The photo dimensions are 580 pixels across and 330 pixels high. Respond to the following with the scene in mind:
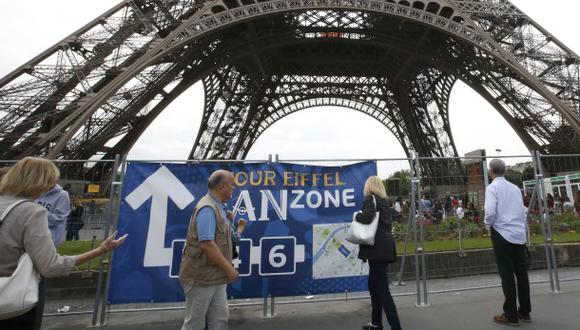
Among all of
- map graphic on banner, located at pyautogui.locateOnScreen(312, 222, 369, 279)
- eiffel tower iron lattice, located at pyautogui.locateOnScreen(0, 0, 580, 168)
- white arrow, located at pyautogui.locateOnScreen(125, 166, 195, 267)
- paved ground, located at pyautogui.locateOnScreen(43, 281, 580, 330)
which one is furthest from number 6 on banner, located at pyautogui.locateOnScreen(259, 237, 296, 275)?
eiffel tower iron lattice, located at pyautogui.locateOnScreen(0, 0, 580, 168)

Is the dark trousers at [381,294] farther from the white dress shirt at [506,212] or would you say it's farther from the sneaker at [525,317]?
Result: the sneaker at [525,317]

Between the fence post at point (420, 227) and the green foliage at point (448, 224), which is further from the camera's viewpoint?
the green foliage at point (448, 224)

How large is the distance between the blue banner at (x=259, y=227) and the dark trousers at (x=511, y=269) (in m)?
1.56

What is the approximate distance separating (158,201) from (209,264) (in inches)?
73.8

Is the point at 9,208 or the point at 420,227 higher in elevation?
the point at 9,208

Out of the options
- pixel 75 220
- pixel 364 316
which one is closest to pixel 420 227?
pixel 364 316

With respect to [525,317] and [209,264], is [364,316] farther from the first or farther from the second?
[209,264]

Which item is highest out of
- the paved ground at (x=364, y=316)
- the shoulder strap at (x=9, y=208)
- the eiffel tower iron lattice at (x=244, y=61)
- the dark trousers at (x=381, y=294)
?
the eiffel tower iron lattice at (x=244, y=61)

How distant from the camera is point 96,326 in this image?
4234mm


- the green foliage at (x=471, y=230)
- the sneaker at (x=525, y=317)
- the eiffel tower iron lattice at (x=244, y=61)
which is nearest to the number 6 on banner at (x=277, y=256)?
the sneaker at (x=525, y=317)

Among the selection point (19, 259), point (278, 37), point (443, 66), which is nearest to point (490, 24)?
point (443, 66)

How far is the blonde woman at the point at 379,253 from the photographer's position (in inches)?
140

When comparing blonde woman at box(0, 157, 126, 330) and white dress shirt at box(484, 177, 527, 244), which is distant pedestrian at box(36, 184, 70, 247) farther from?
white dress shirt at box(484, 177, 527, 244)

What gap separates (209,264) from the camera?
286 centimetres
